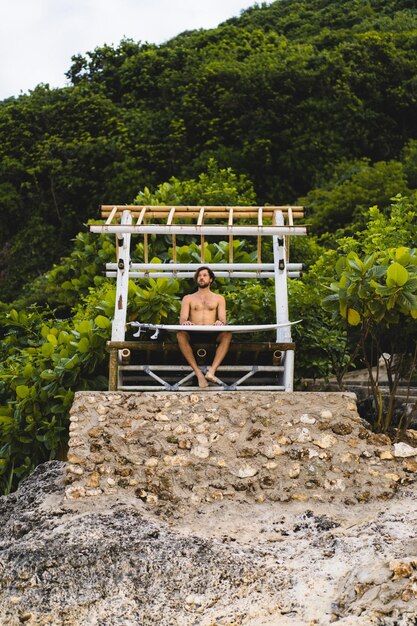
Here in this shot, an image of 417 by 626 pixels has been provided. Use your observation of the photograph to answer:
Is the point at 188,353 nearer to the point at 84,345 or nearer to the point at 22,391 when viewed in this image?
the point at 84,345

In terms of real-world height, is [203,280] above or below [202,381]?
above

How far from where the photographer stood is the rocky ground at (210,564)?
5.05 m

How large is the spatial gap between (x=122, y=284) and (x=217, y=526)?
8.53 ft

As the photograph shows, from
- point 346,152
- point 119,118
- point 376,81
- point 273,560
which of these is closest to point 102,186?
point 119,118

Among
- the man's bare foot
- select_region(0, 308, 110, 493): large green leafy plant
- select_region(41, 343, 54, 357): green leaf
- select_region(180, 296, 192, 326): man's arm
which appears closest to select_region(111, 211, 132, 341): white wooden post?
select_region(0, 308, 110, 493): large green leafy plant

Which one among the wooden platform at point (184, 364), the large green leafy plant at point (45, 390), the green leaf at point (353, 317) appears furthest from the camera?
the large green leafy plant at point (45, 390)

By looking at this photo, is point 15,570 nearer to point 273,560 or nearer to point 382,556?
point 273,560

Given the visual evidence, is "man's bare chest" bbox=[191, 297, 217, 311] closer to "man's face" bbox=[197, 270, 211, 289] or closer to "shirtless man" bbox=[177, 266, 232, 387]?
"shirtless man" bbox=[177, 266, 232, 387]

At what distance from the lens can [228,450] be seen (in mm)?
6824

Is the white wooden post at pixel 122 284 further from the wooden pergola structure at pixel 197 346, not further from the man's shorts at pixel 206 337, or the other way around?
the man's shorts at pixel 206 337

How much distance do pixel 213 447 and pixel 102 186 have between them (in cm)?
1612

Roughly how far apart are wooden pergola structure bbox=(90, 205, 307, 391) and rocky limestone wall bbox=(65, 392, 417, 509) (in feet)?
1.99

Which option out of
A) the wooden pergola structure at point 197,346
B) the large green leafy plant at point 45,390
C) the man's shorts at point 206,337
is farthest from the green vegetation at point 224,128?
the man's shorts at point 206,337

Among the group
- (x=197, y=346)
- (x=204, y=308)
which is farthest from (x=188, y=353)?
(x=204, y=308)
